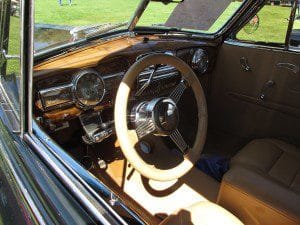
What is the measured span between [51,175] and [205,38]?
2.32 m

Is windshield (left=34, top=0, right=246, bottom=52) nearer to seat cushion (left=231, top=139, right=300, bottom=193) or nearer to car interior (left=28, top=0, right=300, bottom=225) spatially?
car interior (left=28, top=0, right=300, bottom=225)

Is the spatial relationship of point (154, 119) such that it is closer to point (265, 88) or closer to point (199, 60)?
point (199, 60)

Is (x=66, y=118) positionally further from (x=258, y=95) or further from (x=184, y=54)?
(x=258, y=95)

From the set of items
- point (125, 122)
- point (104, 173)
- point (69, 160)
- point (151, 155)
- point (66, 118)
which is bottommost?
point (104, 173)

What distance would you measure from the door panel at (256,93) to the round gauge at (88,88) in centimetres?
142

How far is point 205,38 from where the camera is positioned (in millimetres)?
3209

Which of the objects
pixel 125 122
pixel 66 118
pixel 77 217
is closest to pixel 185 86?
pixel 125 122

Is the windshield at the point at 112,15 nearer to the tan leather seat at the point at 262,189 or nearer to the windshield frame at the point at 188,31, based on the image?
the windshield frame at the point at 188,31

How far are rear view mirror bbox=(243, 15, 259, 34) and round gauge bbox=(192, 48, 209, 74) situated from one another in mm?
399

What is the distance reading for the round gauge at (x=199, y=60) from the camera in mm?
3025

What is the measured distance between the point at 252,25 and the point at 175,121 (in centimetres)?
148

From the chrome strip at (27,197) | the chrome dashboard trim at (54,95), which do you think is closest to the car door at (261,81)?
the chrome dashboard trim at (54,95)

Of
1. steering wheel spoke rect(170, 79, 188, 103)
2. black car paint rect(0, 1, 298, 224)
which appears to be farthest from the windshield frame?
black car paint rect(0, 1, 298, 224)

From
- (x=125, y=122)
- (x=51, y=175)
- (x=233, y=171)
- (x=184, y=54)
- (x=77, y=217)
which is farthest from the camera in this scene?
(x=184, y=54)
